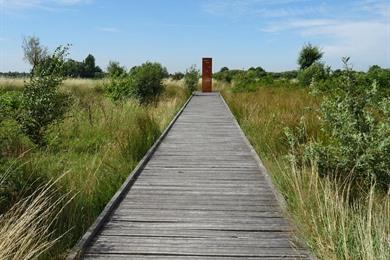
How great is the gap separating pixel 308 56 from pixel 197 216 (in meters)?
36.7

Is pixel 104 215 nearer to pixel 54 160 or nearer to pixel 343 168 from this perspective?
pixel 54 160

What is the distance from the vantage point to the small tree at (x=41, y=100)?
332 inches

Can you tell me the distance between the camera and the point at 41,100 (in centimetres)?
834

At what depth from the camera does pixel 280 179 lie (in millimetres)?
5371

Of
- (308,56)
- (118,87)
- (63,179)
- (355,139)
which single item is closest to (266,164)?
(355,139)

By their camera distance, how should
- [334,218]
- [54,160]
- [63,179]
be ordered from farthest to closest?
1. [54,160]
2. [63,179]
3. [334,218]

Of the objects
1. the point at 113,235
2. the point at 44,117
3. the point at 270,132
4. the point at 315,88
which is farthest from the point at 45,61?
the point at 113,235

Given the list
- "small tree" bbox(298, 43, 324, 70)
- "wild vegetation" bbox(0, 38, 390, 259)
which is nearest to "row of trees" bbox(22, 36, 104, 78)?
"wild vegetation" bbox(0, 38, 390, 259)

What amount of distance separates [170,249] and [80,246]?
2.29 ft

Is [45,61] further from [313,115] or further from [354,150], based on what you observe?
[354,150]

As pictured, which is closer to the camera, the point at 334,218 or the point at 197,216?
the point at 334,218

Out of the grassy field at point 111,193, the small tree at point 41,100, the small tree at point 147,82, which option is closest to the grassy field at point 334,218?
the grassy field at point 111,193

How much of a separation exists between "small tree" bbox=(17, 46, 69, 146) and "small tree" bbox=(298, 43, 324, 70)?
32.3m

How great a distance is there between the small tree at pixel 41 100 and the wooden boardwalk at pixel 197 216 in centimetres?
266
